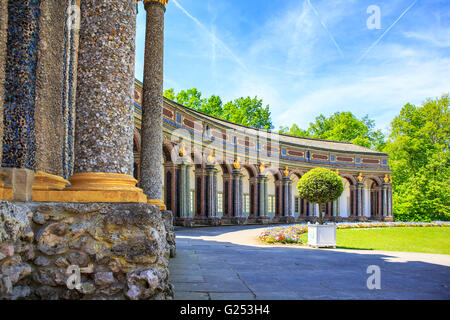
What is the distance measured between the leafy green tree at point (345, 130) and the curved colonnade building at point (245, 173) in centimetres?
1075

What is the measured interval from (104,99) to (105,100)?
2cm

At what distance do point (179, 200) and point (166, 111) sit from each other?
5885 mm

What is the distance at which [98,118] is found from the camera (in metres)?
4.16

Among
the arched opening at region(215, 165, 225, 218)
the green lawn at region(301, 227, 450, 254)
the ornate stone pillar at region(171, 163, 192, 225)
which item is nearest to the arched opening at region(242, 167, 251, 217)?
the arched opening at region(215, 165, 225, 218)

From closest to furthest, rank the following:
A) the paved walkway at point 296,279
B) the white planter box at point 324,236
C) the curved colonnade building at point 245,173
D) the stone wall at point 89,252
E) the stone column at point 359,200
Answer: the stone wall at point 89,252 < the paved walkway at point 296,279 < the white planter box at point 324,236 < the curved colonnade building at point 245,173 < the stone column at point 359,200

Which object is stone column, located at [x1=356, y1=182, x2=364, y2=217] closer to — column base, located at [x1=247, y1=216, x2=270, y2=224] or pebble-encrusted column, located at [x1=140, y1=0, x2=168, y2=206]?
column base, located at [x1=247, y1=216, x2=270, y2=224]

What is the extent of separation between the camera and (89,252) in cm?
359

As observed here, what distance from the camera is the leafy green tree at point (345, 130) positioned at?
202ft

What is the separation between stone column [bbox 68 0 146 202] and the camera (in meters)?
4.10

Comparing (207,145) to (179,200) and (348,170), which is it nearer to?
(179,200)

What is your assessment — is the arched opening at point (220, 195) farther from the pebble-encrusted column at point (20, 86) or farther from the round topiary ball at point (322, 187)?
the pebble-encrusted column at point (20, 86)

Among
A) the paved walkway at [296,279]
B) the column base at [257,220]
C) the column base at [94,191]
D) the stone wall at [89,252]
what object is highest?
the column base at [94,191]

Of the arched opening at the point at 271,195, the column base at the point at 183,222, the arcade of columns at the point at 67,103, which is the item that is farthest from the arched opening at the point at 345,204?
the arcade of columns at the point at 67,103

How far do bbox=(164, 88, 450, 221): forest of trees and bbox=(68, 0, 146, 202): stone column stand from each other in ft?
132
